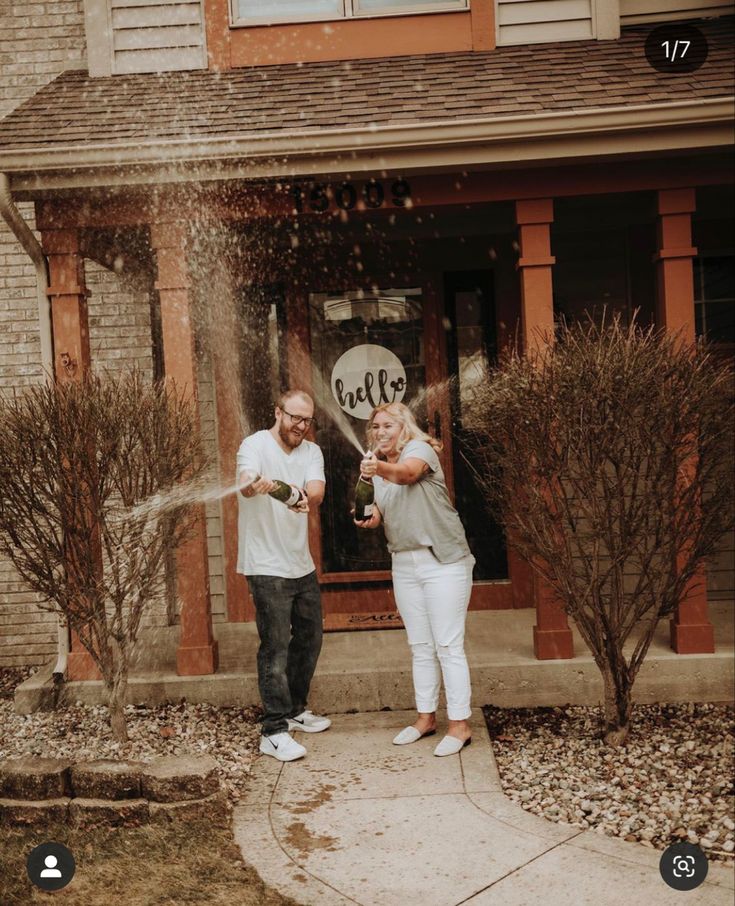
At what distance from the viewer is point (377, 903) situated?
3189 millimetres

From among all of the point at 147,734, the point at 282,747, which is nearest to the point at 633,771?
the point at 282,747

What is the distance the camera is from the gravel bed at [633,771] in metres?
3.77

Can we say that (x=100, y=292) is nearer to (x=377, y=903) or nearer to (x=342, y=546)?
(x=342, y=546)

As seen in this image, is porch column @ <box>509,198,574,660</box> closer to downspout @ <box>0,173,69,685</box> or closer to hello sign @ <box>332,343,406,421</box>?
hello sign @ <box>332,343,406,421</box>

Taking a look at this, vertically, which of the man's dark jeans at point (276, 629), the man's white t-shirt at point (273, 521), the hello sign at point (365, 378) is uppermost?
the hello sign at point (365, 378)

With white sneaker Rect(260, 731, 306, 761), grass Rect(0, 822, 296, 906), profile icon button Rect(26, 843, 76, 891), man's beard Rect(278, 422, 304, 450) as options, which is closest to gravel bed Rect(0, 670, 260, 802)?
white sneaker Rect(260, 731, 306, 761)

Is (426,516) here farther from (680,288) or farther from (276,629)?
(680,288)

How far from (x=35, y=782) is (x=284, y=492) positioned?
5.68ft

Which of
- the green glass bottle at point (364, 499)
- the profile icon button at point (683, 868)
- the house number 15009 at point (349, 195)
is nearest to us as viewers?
the profile icon button at point (683, 868)

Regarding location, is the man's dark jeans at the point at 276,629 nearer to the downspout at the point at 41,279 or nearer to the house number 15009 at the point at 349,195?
the downspout at the point at 41,279

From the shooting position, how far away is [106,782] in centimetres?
399

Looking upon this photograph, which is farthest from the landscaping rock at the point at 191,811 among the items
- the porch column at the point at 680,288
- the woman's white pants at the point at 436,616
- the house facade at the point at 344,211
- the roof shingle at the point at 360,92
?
the roof shingle at the point at 360,92

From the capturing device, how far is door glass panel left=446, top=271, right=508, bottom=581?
707cm

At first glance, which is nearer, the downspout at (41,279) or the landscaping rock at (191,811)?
the landscaping rock at (191,811)
